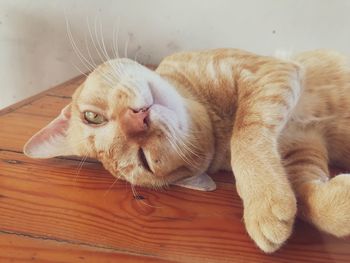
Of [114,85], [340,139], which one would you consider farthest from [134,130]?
[340,139]

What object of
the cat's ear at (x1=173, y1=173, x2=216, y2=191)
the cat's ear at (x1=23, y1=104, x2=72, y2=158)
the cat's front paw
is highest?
the cat's front paw

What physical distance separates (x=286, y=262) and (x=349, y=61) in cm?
79

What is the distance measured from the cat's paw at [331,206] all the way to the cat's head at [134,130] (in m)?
0.33

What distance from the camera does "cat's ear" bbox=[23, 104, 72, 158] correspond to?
121cm

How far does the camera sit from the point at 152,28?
184cm

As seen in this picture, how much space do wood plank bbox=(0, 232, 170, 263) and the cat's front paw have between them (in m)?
0.21


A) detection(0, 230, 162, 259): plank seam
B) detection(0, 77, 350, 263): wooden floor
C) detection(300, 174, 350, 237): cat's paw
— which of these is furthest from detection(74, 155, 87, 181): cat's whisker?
detection(300, 174, 350, 237): cat's paw

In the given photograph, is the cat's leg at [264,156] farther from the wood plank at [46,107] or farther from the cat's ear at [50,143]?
the wood plank at [46,107]

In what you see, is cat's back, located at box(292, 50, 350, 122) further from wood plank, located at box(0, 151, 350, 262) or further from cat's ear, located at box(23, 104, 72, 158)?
cat's ear, located at box(23, 104, 72, 158)

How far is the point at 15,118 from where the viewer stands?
59.2 inches

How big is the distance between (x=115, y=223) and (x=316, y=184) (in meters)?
0.48

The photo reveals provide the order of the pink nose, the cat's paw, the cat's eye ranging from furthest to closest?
the cat's eye < the pink nose < the cat's paw

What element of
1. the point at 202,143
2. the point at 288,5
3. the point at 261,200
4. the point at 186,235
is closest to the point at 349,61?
the point at 288,5

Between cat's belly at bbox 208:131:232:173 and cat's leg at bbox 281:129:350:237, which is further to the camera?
cat's belly at bbox 208:131:232:173
